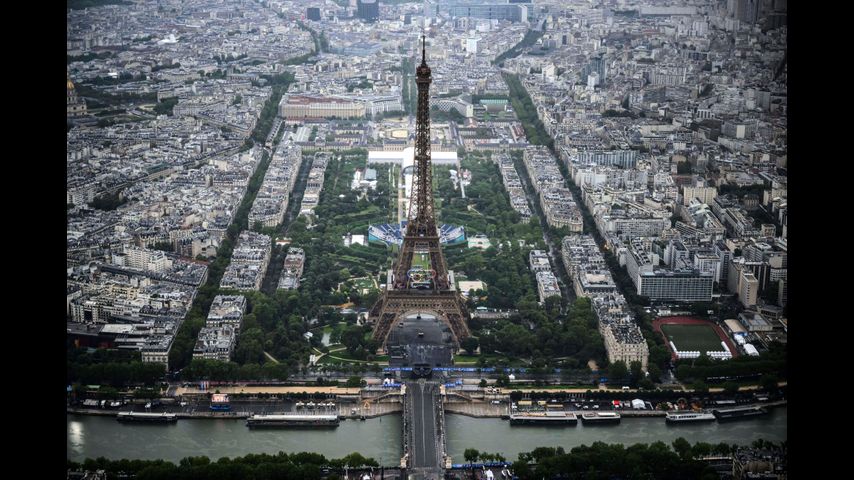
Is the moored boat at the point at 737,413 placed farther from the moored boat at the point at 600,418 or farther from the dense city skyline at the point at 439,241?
the moored boat at the point at 600,418

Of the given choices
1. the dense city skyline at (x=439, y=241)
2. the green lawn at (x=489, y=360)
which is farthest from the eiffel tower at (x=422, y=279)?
the green lawn at (x=489, y=360)

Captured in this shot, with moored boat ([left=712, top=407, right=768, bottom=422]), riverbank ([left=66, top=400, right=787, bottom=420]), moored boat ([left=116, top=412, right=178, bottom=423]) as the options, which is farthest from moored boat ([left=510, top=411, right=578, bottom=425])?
moored boat ([left=116, top=412, right=178, bottom=423])

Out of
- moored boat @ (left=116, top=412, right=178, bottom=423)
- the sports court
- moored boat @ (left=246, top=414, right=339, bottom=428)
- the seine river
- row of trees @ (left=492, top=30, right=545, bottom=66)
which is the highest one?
row of trees @ (left=492, top=30, right=545, bottom=66)

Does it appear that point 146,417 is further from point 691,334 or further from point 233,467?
point 691,334

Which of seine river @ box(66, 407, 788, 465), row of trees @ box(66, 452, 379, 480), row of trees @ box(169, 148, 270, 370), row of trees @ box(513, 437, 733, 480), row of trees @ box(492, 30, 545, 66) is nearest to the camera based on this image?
row of trees @ box(66, 452, 379, 480)

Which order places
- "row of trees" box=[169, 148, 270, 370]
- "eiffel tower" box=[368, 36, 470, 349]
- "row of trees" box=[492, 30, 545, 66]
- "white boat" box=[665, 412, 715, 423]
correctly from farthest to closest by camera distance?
"row of trees" box=[492, 30, 545, 66]
"eiffel tower" box=[368, 36, 470, 349]
"row of trees" box=[169, 148, 270, 370]
"white boat" box=[665, 412, 715, 423]

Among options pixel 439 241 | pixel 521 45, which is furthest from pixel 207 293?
pixel 521 45

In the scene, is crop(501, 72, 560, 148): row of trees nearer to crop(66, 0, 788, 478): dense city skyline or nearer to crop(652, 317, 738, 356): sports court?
crop(66, 0, 788, 478): dense city skyline
